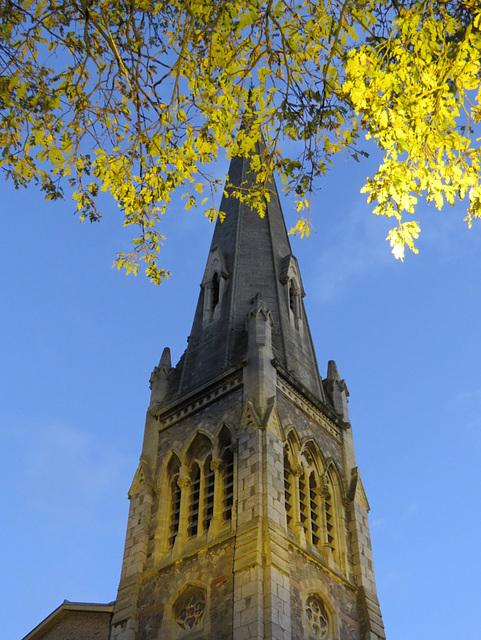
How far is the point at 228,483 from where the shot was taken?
2220 cm

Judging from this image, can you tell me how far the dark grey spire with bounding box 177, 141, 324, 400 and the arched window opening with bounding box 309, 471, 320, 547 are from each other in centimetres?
319

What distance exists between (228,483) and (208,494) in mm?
709

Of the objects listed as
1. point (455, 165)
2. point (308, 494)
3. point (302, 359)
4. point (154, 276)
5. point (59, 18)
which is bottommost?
point (455, 165)

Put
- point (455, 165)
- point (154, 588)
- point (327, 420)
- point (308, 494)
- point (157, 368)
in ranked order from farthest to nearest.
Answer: point (157, 368), point (327, 420), point (308, 494), point (154, 588), point (455, 165)

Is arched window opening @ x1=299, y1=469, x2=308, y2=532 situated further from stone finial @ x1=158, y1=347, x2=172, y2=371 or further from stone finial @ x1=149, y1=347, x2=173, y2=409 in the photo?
stone finial @ x1=158, y1=347, x2=172, y2=371

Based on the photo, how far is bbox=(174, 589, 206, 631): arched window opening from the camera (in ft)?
63.4

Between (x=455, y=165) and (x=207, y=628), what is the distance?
13336 mm

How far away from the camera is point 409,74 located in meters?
9.23

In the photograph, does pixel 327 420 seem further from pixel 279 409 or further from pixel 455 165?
pixel 455 165

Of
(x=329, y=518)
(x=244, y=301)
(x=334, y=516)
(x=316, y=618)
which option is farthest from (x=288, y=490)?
(x=244, y=301)

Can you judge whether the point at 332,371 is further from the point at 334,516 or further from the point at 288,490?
the point at 288,490

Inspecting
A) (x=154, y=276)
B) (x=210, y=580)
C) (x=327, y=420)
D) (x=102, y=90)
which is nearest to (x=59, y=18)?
(x=102, y=90)

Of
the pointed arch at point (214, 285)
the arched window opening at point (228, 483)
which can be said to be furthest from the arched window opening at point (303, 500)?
the pointed arch at point (214, 285)

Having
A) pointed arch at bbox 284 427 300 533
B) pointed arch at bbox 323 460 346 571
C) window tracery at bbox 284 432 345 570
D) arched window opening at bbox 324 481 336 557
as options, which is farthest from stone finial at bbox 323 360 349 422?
pointed arch at bbox 284 427 300 533
